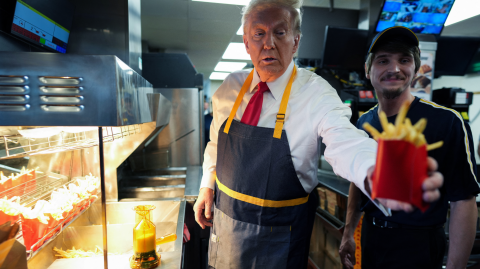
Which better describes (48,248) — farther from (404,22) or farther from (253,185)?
(404,22)

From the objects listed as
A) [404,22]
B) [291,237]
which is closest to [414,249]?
[291,237]

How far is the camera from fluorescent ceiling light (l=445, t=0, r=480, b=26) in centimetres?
357

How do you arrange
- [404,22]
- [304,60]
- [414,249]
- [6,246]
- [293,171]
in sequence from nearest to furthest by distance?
[6,246], [293,171], [414,249], [404,22], [304,60]

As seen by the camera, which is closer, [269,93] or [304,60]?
[269,93]

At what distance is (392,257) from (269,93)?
988 millimetres

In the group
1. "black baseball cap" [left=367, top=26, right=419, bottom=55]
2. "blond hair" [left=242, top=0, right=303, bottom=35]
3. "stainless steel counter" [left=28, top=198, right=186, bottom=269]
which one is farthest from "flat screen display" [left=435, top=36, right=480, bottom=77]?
"stainless steel counter" [left=28, top=198, right=186, bottom=269]

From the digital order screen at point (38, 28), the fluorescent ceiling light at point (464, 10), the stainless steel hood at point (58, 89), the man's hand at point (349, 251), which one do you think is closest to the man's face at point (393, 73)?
the man's hand at point (349, 251)

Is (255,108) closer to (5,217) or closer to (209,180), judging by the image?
(209,180)

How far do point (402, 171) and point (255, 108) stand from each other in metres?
0.82

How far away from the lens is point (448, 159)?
1188mm

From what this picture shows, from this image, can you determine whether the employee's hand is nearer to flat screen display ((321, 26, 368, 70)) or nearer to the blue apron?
the blue apron

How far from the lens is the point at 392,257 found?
127 cm

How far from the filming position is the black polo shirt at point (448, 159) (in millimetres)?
1141

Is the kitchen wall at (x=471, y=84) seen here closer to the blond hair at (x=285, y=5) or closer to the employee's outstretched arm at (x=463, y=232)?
the employee's outstretched arm at (x=463, y=232)
